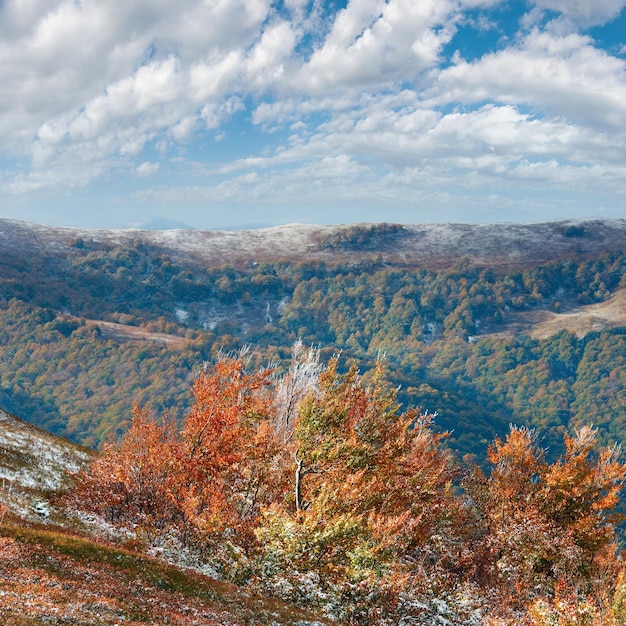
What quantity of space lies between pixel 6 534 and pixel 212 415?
16.7m

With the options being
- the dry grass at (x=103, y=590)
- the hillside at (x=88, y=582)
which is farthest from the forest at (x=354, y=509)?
the dry grass at (x=103, y=590)

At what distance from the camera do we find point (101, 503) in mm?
38375

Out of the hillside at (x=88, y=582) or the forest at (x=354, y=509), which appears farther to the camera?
the forest at (x=354, y=509)

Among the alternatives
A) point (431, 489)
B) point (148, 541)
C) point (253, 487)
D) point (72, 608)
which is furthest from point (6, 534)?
point (431, 489)

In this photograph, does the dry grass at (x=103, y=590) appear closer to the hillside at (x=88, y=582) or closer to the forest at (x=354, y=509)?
the hillside at (x=88, y=582)

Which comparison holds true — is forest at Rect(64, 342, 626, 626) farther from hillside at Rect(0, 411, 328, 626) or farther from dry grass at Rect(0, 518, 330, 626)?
dry grass at Rect(0, 518, 330, 626)

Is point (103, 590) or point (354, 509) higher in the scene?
point (354, 509)

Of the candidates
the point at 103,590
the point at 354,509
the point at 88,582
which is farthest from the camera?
the point at 354,509

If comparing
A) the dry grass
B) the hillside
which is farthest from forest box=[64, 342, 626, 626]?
the dry grass

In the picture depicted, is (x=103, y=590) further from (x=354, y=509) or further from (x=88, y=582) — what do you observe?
(x=354, y=509)

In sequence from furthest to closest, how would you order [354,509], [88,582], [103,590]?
1. [354,509]
2. [88,582]
3. [103,590]

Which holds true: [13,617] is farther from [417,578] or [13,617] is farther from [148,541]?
[417,578]

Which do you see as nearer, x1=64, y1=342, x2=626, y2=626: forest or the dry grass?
the dry grass

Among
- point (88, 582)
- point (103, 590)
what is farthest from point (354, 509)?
point (88, 582)
